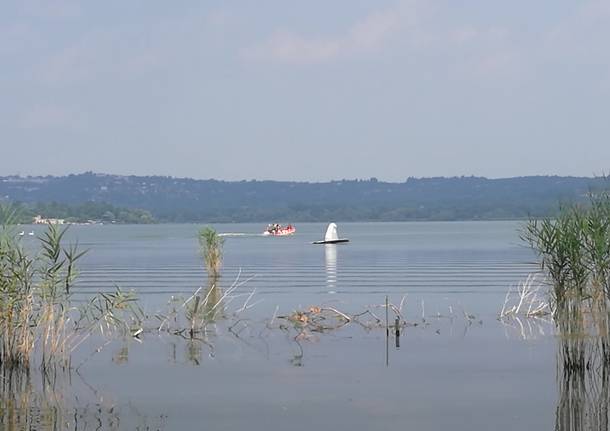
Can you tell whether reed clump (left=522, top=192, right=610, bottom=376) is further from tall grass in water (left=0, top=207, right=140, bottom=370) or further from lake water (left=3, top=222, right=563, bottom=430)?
tall grass in water (left=0, top=207, right=140, bottom=370)

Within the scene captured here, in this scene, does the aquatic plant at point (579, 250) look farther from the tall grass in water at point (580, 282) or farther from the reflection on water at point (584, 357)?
the reflection on water at point (584, 357)

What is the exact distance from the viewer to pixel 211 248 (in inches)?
1699

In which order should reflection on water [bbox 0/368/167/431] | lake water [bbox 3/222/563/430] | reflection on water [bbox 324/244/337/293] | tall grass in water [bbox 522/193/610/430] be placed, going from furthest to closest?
reflection on water [bbox 324/244/337/293] → tall grass in water [bbox 522/193/610/430] → lake water [bbox 3/222/563/430] → reflection on water [bbox 0/368/167/431]

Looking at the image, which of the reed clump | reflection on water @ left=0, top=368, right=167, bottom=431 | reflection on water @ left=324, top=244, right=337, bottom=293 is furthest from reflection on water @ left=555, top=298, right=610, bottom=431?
reflection on water @ left=324, top=244, right=337, bottom=293

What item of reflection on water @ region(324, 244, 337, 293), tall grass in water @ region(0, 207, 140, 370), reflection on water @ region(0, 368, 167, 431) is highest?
tall grass in water @ region(0, 207, 140, 370)

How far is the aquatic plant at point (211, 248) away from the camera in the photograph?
42.2 m

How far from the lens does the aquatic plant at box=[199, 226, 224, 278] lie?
42.2 metres

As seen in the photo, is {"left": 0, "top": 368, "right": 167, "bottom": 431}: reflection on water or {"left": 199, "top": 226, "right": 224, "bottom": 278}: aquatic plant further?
{"left": 199, "top": 226, "right": 224, "bottom": 278}: aquatic plant

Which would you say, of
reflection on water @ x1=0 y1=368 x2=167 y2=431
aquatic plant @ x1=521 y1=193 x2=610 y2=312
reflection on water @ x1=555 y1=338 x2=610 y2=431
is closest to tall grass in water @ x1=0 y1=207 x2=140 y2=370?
reflection on water @ x1=0 y1=368 x2=167 y2=431

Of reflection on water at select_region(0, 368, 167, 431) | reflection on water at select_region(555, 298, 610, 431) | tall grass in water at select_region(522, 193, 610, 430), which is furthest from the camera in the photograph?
tall grass in water at select_region(522, 193, 610, 430)

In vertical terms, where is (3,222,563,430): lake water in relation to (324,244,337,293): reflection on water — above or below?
below

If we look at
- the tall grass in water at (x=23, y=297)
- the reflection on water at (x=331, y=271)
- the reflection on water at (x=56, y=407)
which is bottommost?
the reflection on water at (x=56, y=407)

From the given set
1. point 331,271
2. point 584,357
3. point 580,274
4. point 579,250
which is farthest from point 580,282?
point 331,271

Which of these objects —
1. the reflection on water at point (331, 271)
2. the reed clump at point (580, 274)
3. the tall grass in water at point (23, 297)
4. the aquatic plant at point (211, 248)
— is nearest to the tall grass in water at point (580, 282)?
the reed clump at point (580, 274)
